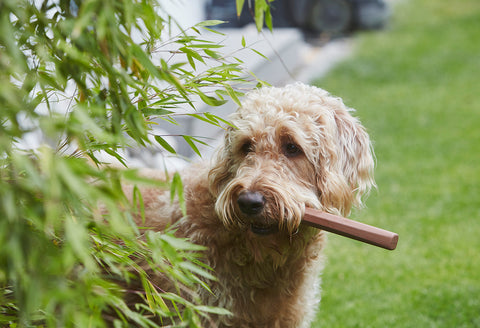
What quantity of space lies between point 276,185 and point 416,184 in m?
5.11

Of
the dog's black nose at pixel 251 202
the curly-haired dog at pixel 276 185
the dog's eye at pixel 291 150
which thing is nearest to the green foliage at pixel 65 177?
the dog's black nose at pixel 251 202

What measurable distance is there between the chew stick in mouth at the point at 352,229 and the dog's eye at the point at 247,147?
46cm

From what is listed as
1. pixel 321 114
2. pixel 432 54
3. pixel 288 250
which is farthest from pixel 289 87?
pixel 432 54

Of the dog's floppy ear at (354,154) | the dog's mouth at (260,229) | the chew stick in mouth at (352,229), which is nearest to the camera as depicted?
the chew stick in mouth at (352,229)

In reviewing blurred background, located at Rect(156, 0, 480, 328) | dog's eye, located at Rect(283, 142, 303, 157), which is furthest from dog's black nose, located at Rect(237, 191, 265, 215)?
blurred background, located at Rect(156, 0, 480, 328)

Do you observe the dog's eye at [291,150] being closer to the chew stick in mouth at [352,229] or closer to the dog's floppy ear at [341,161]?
the dog's floppy ear at [341,161]

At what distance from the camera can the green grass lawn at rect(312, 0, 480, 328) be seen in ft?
14.8

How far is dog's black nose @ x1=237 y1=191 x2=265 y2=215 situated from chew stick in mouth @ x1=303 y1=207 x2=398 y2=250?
0.23 meters

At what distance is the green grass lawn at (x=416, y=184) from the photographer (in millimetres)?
4516

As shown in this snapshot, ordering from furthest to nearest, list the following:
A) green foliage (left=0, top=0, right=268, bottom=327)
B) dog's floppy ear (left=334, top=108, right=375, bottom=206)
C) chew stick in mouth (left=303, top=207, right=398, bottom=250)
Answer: dog's floppy ear (left=334, top=108, right=375, bottom=206), chew stick in mouth (left=303, top=207, right=398, bottom=250), green foliage (left=0, top=0, right=268, bottom=327)

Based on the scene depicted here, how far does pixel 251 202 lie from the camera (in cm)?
264

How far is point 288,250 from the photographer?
2.94 metres

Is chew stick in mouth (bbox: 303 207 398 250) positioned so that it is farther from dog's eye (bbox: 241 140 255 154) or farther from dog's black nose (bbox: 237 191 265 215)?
dog's eye (bbox: 241 140 255 154)

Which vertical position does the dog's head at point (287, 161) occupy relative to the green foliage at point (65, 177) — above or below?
below
